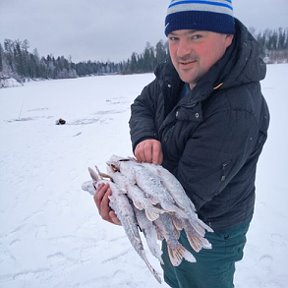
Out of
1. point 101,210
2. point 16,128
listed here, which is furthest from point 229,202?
point 16,128

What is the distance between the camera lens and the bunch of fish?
1.45 m

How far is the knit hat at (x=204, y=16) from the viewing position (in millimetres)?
1493

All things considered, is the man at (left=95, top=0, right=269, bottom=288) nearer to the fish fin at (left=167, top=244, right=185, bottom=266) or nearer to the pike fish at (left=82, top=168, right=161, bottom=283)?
the pike fish at (left=82, top=168, right=161, bottom=283)

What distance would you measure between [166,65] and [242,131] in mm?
887

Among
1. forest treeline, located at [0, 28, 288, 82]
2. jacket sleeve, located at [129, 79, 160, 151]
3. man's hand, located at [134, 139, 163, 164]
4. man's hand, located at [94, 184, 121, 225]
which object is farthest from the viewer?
forest treeline, located at [0, 28, 288, 82]

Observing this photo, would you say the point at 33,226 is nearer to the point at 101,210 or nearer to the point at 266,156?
the point at 101,210

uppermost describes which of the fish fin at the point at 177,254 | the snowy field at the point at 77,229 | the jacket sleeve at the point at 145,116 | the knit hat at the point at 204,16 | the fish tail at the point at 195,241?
the knit hat at the point at 204,16

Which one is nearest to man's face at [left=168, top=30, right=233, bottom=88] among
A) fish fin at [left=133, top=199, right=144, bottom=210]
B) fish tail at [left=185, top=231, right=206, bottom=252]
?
fish fin at [left=133, top=199, right=144, bottom=210]

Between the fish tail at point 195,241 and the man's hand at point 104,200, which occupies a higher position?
the man's hand at point 104,200

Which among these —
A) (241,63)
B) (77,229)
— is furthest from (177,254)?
(77,229)

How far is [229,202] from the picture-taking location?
185 centimetres

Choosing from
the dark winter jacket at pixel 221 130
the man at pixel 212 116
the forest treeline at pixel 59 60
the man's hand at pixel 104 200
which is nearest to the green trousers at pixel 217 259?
the man at pixel 212 116

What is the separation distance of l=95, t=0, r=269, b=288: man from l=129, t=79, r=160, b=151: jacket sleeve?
0.03m

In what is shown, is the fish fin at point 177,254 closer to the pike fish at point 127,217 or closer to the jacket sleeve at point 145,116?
the pike fish at point 127,217
